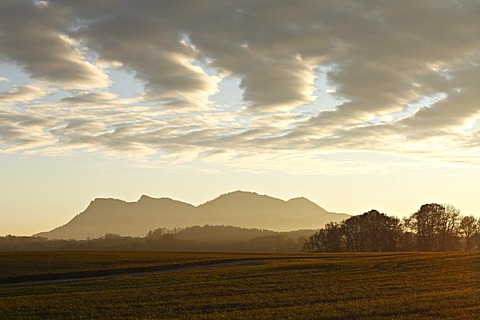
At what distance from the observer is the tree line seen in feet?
529

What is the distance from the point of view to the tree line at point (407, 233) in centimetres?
16112

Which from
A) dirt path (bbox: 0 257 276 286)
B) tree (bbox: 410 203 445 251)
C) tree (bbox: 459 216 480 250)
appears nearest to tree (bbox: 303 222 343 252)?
tree (bbox: 410 203 445 251)

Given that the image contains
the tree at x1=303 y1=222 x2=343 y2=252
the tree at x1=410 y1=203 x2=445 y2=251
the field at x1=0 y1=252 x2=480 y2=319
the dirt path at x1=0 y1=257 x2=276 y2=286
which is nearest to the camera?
the field at x1=0 y1=252 x2=480 y2=319

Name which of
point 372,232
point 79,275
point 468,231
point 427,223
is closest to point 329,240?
point 372,232

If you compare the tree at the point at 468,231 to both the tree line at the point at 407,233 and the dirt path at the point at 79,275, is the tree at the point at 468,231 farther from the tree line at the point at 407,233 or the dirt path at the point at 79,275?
the dirt path at the point at 79,275

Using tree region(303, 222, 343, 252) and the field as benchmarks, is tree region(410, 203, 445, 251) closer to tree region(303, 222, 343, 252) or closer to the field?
tree region(303, 222, 343, 252)

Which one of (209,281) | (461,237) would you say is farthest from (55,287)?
(461,237)

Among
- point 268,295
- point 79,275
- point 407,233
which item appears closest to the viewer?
point 268,295

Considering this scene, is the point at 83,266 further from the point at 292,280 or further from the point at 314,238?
the point at 314,238

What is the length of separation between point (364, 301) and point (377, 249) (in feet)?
425

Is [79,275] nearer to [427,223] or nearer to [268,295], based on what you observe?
[268,295]

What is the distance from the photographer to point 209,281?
178ft

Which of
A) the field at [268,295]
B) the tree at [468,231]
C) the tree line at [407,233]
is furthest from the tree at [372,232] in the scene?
the field at [268,295]

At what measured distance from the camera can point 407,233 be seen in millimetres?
162375
